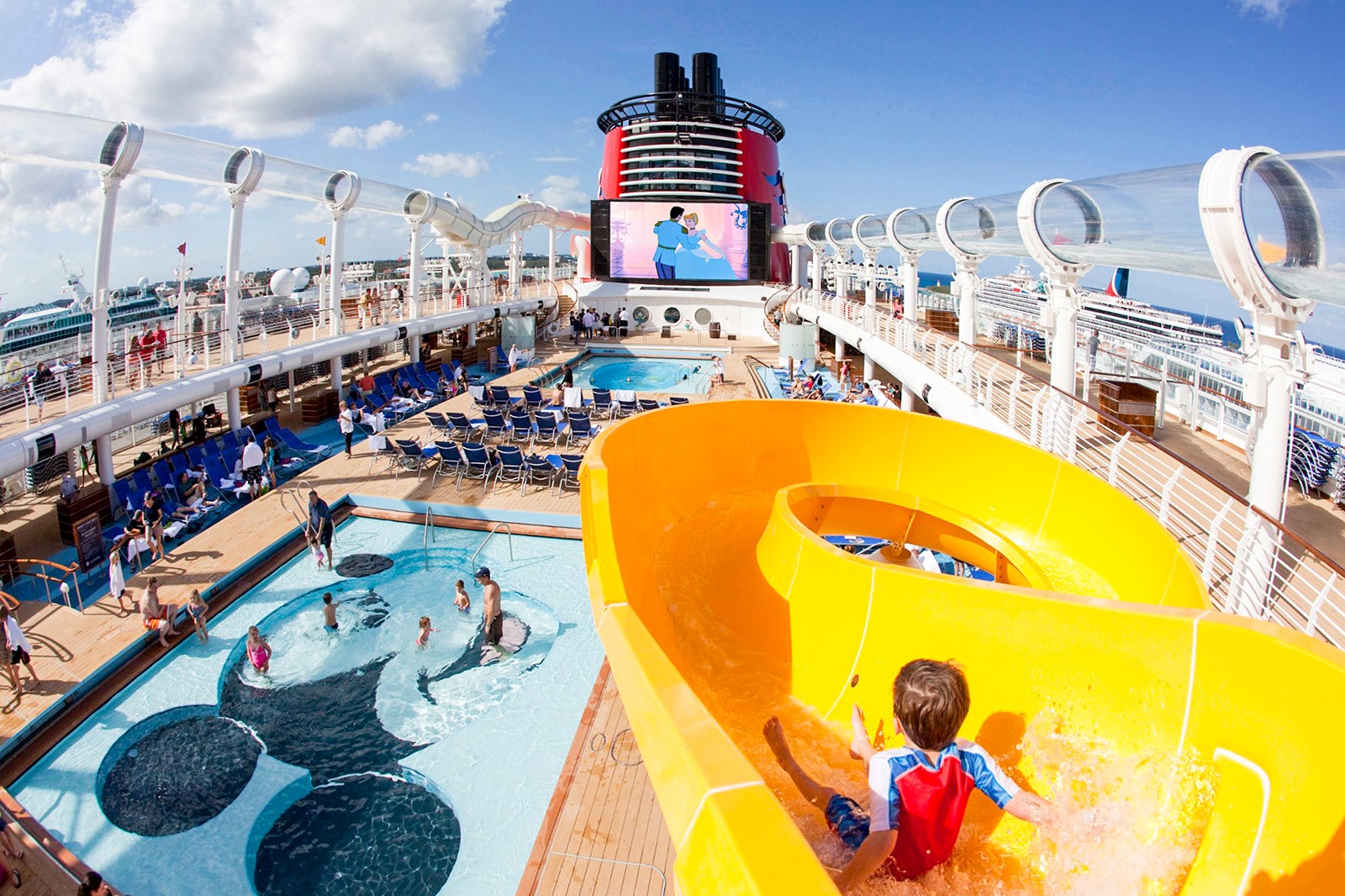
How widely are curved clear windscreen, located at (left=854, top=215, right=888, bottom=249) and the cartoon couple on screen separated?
34.4 ft

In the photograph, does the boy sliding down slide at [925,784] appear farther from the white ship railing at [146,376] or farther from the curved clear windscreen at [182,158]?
the curved clear windscreen at [182,158]

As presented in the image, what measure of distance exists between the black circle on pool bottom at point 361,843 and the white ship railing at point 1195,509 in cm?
427

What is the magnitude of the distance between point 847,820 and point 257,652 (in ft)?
18.6

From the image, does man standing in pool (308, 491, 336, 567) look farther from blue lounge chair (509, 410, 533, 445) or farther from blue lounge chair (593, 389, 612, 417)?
blue lounge chair (593, 389, 612, 417)

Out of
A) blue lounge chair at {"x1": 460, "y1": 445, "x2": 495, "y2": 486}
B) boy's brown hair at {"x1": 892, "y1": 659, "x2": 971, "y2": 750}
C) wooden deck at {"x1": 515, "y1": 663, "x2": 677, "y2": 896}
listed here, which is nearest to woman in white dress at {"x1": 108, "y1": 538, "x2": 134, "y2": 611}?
blue lounge chair at {"x1": 460, "y1": 445, "x2": 495, "y2": 486}

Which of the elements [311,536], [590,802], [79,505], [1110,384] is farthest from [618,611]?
[79,505]

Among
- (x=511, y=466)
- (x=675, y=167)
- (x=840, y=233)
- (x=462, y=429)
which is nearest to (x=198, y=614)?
(x=511, y=466)

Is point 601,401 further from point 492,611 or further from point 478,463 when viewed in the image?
point 492,611

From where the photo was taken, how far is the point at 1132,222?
4.27 metres

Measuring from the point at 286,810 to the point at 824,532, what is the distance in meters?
3.81

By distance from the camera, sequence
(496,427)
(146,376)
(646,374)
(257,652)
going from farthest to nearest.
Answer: (646,374), (496,427), (146,376), (257,652)

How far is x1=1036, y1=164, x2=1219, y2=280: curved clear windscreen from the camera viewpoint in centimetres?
348

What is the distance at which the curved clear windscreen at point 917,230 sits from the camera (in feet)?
30.7

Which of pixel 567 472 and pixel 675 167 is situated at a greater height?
pixel 675 167
